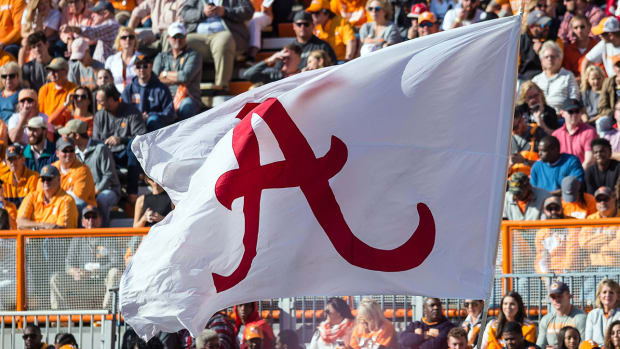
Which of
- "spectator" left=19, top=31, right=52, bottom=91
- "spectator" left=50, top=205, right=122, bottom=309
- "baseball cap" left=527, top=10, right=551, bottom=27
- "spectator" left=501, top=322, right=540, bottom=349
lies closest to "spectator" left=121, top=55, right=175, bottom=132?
"spectator" left=19, top=31, right=52, bottom=91

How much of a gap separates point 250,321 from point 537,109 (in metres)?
4.18

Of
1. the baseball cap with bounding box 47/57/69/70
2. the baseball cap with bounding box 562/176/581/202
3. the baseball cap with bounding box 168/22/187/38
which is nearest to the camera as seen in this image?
the baseball cap with bounding box 562/176/581/202

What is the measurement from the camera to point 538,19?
55.5 ft

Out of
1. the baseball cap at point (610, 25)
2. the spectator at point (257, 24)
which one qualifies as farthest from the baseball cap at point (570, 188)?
the spectator at point (257, 24)

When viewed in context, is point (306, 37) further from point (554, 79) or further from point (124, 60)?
point (554, 79)

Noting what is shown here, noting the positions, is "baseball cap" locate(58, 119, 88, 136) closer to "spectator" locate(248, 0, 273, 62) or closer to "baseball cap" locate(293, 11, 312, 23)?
"baseball cap" locate(293, 11, 312, 23)

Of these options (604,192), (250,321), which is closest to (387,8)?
(604,192)

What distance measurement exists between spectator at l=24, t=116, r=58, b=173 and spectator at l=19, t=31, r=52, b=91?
186cm

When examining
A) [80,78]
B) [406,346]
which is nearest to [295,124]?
[406,346]

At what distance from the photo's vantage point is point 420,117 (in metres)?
8.53

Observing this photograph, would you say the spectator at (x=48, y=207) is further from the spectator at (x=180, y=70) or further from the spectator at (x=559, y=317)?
the spectator at (x=559, y=317)

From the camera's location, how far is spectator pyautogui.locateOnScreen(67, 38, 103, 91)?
1898 centimetres

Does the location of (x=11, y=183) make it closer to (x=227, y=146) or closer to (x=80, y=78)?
(x=80, y=78)

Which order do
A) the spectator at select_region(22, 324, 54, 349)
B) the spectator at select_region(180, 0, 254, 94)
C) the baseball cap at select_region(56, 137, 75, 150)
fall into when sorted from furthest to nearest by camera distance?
the spectator at select_region(180, 0, 254, 94) → the baseball cap at select_region(56, 137, 75, 150) → the spectator at select_region(22, 324, 54, 349)
